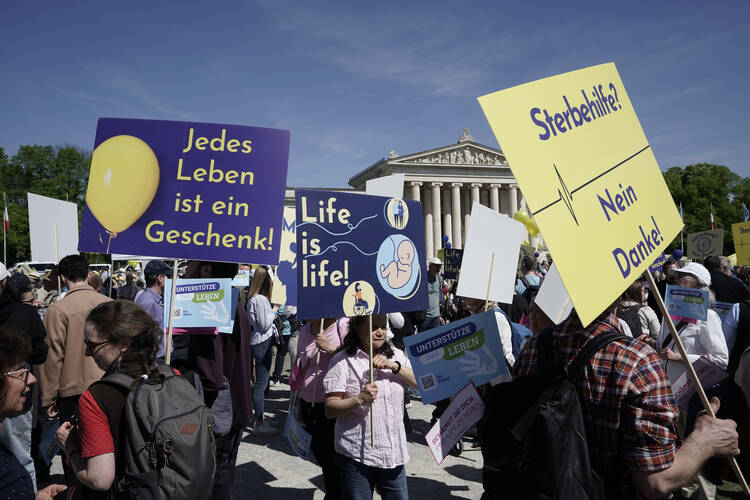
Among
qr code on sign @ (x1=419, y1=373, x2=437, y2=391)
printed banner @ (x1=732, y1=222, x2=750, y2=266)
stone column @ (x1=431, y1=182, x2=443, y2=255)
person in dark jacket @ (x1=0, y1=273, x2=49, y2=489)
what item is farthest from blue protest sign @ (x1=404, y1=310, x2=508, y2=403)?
stone column @ (x1=431, y1=182, x2=443, y2=255)

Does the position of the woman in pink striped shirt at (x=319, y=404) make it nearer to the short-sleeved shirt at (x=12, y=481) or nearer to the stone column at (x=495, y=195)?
the short-sleeved shirt at (x=12, y=481)

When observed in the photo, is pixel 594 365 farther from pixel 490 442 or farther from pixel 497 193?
pixel 497 193

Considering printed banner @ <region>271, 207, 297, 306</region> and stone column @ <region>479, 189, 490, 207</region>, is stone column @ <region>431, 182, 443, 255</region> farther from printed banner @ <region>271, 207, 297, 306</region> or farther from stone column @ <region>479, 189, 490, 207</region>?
printed banner @ <region>271, 207, 297, 306</region>

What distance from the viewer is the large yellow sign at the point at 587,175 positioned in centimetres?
156

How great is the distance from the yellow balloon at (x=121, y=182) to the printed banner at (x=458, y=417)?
214 centimetres

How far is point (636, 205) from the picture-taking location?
1968 mm

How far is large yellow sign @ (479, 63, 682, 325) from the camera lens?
1.56m

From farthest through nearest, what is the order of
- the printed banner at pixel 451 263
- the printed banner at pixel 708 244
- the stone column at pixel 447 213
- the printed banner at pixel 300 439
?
the stone column at pixel 447 213, the printed banner at pixel 708 244, the printed banner at pixel 451 263, the printed banner at pixel 300 439

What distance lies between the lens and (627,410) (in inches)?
68.6

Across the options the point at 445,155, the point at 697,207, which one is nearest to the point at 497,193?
the point at 445,155

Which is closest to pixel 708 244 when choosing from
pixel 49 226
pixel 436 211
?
pixel 49 226

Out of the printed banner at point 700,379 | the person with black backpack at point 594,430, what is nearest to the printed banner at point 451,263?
the printed banner at point 700,379

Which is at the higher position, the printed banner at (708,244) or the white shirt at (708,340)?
the printed banner at (708,244)

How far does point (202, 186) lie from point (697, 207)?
61.0m
